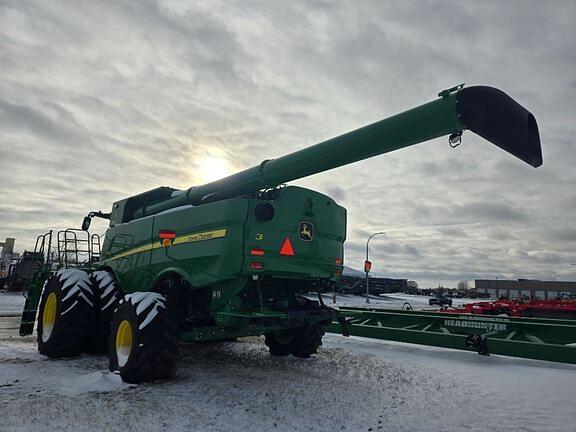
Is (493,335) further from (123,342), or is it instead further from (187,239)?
(123,342)

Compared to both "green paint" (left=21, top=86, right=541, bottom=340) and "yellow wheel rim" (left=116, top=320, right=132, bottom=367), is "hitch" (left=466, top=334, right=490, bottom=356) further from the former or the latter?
"yellow wheel rim" (left=116, top=320, right=132, bottom=367)

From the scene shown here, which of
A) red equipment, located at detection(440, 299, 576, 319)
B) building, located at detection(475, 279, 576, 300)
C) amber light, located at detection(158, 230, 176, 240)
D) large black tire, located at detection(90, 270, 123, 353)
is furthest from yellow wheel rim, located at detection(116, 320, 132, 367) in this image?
building, located at detection(475, 279, 576, 300)

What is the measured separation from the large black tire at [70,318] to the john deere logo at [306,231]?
3.91 metres

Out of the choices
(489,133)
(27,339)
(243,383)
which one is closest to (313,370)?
(243,383)

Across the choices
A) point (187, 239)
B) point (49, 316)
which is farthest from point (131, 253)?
point (49, 316)

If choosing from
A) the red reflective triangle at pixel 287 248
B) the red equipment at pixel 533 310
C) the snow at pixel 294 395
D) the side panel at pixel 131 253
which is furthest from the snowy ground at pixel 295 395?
the red equipment at pixel 533 310

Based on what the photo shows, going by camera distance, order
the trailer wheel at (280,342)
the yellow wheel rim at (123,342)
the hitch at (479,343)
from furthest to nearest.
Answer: the trailer wheel at (280,342)
the hitch at (479,343)
the yellow wheel rim at (123,342)

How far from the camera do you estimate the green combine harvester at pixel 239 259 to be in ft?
13.2

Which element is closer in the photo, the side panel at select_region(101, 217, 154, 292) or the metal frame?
the metal frame

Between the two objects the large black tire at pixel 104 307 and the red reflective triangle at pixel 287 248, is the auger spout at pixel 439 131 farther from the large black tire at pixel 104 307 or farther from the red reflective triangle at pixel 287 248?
the large black tire at pixel 104 307

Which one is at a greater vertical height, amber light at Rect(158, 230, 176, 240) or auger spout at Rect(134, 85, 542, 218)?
auger spout at Rect(134, 85, 542, 218)

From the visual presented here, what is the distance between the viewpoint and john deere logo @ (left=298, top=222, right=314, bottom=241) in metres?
6.23

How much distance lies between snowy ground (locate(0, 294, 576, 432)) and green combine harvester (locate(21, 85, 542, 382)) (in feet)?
1.75

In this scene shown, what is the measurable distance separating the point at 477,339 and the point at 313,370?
8.93ft
